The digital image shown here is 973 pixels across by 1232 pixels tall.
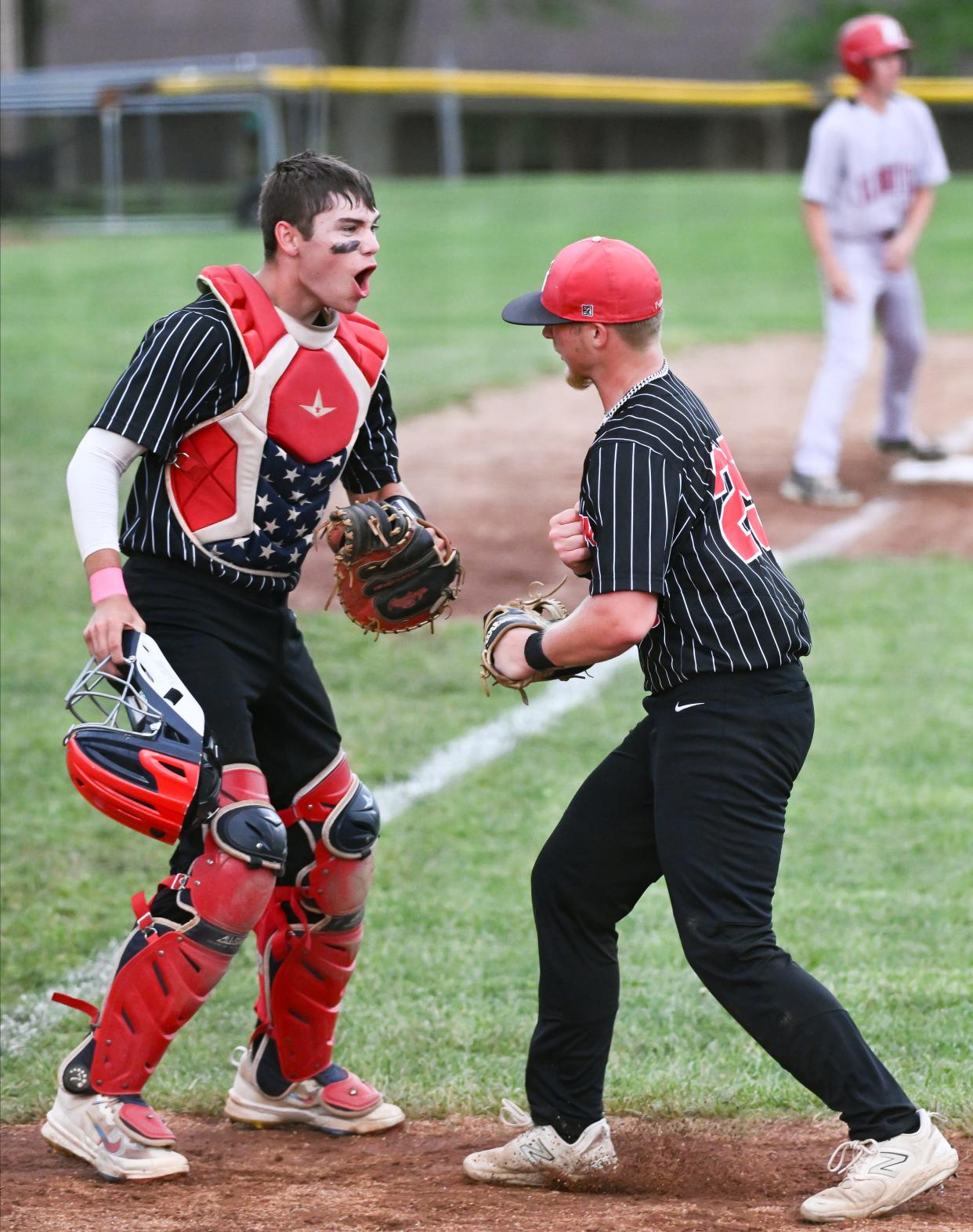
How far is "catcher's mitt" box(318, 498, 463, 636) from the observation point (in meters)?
3.82

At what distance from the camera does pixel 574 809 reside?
3631 millimetres

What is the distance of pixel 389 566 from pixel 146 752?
746 millimetres

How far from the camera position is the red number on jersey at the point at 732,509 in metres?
3.36

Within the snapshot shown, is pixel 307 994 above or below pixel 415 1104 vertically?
above

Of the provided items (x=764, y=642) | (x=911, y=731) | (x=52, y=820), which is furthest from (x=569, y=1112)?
(x=911, y=731)

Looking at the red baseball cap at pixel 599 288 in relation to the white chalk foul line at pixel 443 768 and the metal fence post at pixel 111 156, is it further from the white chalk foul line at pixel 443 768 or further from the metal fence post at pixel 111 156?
the metal fence post at pixel 111 156

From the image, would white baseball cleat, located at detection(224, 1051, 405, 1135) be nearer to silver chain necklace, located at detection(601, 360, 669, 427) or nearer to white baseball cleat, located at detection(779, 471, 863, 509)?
silver chain necklace, located at detection(601, 360, 669, 427)

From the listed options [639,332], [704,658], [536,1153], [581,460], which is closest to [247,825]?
[536,1153]

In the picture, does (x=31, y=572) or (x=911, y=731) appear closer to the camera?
(x=911, y=731)

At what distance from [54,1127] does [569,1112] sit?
44.9 inches

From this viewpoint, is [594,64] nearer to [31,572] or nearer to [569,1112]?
[31,572]

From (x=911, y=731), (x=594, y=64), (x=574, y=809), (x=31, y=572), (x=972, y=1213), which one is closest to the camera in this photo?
(x=972, y=1213)

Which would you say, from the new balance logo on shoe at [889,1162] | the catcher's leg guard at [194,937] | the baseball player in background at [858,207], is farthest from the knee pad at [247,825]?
the baseball player in background at [858,207]

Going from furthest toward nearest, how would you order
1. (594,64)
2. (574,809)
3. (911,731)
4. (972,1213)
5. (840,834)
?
(594,64) → (911,731) → (840,834) → (574,809) → (972,1213)
